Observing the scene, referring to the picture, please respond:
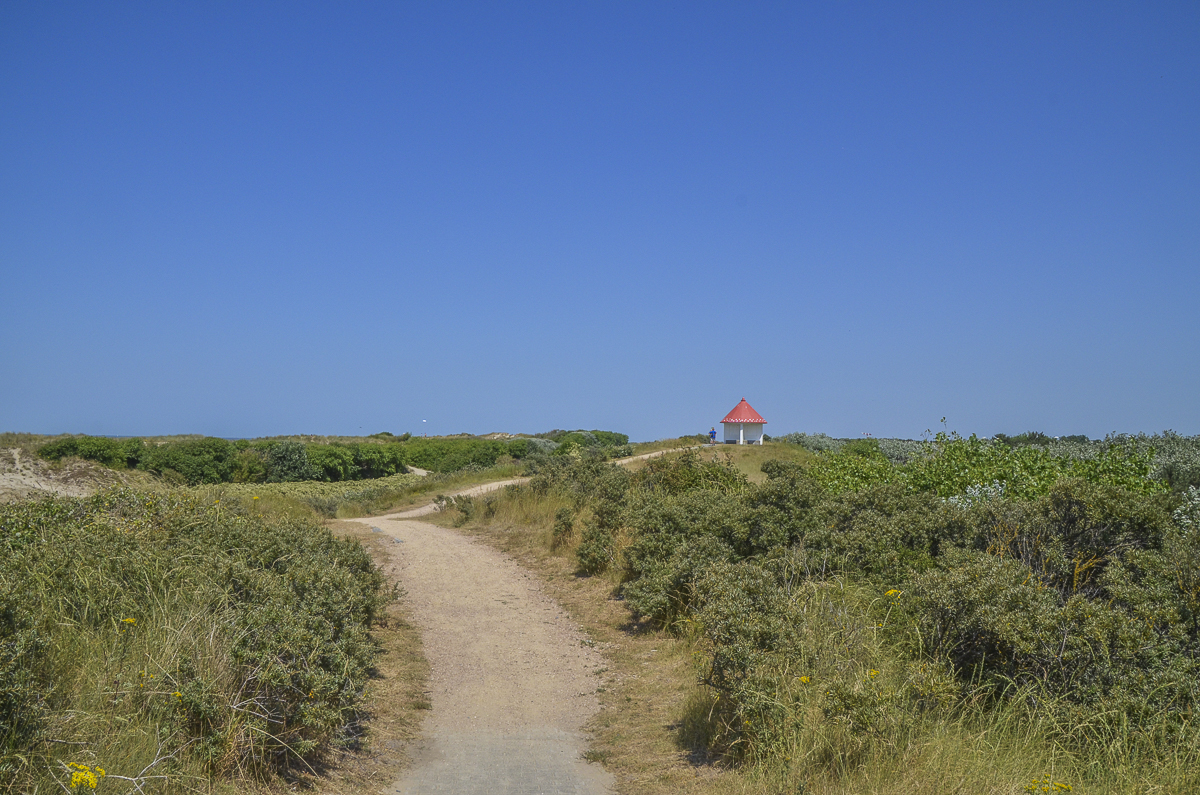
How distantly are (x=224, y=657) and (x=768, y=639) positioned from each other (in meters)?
3.36

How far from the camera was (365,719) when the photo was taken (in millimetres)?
6230

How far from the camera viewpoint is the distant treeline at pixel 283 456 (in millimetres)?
30891

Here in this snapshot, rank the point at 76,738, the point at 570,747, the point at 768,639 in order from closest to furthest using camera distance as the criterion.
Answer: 1. the point at 76,738
2. the point at 768,639
3. the point at 570,747

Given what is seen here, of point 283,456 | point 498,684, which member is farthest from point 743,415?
point 498,684

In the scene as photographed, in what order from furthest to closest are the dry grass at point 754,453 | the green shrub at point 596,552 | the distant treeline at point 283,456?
1. the distant treeline at point 283,456
2. the dry grass at point 754,453
3. the green shrub at point 596,552

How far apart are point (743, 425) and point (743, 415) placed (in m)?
0.43

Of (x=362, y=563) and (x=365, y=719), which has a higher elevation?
(x=362, y=563)

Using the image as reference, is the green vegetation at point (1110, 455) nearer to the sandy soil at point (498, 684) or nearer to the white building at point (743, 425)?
the sandy soil at point (498, 684)

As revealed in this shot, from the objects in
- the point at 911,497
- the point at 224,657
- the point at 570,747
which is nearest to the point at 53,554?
the point at 224,657

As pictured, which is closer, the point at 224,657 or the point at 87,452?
the point at 224,657

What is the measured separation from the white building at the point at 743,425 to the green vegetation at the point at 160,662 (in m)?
29.7

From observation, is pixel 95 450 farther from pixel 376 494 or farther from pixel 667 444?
pixel 667 444

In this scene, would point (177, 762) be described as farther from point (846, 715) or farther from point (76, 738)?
point (846, 715)

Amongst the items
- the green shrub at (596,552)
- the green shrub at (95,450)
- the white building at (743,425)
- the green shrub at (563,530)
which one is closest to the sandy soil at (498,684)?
the green shrub at (596,552)
